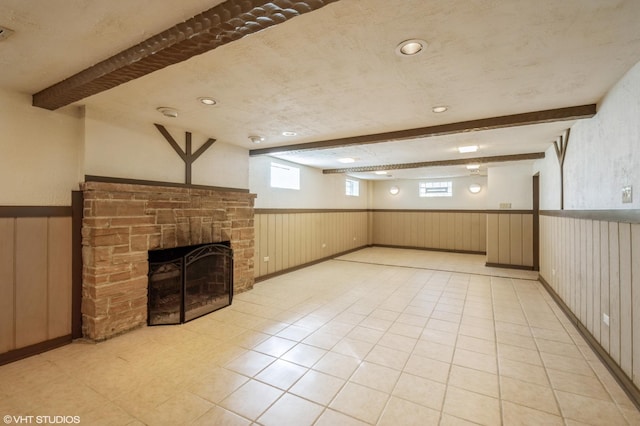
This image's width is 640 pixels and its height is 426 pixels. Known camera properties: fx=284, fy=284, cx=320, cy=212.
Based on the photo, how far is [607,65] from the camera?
81.7 inches

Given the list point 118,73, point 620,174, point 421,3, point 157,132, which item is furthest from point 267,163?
point 620,174

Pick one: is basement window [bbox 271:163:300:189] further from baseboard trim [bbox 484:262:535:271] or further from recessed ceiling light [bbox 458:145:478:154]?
baseboard trim [bbox 484:262:535:271]

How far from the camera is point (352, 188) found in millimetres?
9344

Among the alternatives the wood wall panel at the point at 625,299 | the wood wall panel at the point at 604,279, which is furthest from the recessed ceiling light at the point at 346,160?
the wood wall panel at the point at 625,299

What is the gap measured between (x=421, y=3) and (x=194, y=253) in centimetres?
359

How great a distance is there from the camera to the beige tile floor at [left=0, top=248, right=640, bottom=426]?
1938 millimetres

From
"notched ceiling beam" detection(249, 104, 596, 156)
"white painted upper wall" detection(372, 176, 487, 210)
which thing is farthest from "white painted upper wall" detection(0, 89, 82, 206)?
"white painted upper wall" detection(372, 176, 487, 210)

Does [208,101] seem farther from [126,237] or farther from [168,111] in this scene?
[126,237]

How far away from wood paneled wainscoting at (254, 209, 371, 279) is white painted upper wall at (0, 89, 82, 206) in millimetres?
2810

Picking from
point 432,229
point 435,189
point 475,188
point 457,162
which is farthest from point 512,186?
point 432,229

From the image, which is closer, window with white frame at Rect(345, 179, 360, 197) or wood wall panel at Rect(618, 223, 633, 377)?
wood wall panel at Rect(618, 223, 633, 377)

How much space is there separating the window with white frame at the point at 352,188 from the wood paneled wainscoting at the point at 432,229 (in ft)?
4.30

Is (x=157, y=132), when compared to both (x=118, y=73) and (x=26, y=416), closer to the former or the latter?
(x=118, y=73)

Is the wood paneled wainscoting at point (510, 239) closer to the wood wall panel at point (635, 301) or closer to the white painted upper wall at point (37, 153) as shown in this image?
the wood wall panel at point (635, 301)
